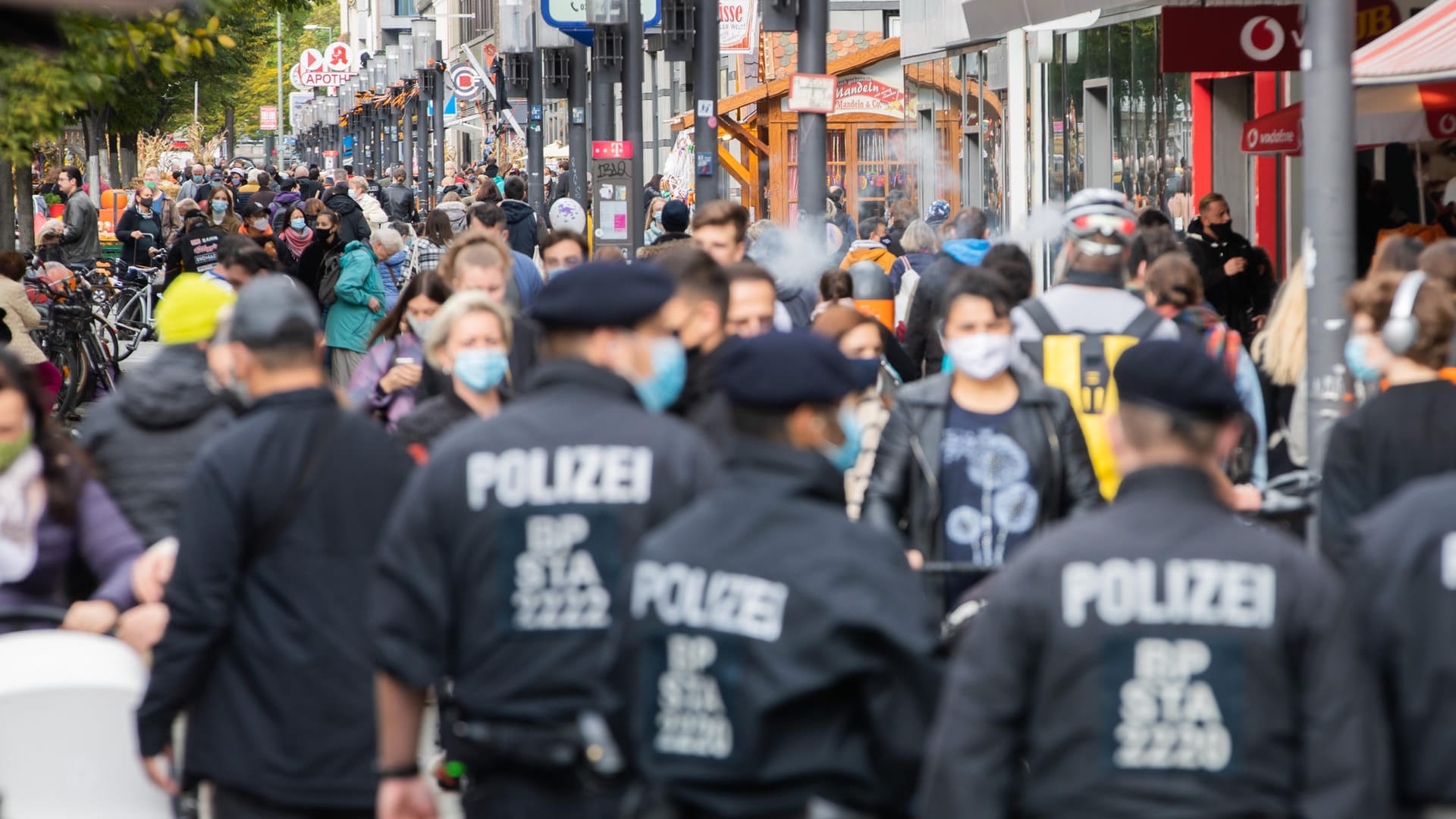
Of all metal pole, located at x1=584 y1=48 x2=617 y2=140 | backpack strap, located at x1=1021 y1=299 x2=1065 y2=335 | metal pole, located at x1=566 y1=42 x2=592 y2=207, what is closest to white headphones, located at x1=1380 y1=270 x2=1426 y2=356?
backpack strap, located at x1=1021 y1=299 x2=1065 y2=335

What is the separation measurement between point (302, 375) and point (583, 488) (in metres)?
0.83

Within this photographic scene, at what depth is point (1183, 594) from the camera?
3389 mm

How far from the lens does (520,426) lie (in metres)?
4.16

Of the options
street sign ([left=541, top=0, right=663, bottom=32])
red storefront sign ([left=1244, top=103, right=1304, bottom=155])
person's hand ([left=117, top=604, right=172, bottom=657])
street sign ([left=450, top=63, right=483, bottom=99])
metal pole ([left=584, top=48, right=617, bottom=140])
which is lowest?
person's hand ([left=117, top=604, right=172, bottom=657])

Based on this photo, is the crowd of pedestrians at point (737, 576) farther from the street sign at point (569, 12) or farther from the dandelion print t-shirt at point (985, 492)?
the street sign at point (569, 12)

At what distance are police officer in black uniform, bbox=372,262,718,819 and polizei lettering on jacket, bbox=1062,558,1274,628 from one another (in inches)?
43.7

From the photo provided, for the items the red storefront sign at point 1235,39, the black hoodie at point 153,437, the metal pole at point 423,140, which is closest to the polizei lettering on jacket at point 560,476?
the black hoodie at point 153,437

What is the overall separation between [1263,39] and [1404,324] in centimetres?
1044

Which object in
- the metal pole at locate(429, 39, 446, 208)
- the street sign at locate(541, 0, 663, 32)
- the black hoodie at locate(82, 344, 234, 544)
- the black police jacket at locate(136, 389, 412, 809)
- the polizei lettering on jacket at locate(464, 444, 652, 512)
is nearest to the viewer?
the polizei lettering on jacket at locate(464, 444, 652, 512)

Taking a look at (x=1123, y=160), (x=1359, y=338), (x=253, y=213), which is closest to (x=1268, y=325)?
(x=1359, y=338)

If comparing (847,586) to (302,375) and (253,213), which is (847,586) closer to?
(302,375)

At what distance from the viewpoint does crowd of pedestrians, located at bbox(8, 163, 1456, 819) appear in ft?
11.2

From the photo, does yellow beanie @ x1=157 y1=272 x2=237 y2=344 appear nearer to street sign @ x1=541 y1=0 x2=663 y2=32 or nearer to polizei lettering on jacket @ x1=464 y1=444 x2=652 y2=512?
polizei lettering on jacket @ x1=464 y1=444 x2=652 y2=512

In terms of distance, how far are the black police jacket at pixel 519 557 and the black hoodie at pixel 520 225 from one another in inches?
711
